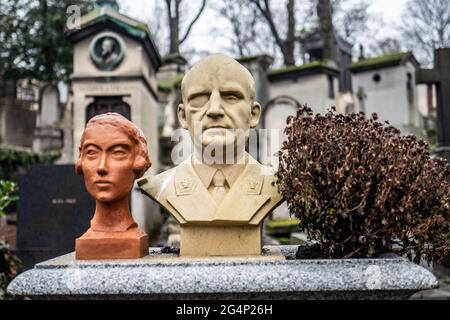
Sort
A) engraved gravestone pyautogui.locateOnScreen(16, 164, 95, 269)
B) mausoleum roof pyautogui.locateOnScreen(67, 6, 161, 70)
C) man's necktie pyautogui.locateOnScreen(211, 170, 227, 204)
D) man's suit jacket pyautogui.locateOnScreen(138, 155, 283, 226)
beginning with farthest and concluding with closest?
1. mausoleum roof pyautogui.locateOnScreen(67, 6, 161, 70)
2. engraved gravestone pyautogui.locateOnScreen(16, 164, 95, 269)
3. man's necktie pyautogui.locateOnScreen(211, 170, 227, 204)
4. man's suit jacket pyautogui.locateOnScreen(138, 155, 283, 226)

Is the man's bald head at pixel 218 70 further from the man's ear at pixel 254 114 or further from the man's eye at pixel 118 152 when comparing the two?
the man's eye at pixel 118 152

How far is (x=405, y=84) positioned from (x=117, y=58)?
24.9 feet

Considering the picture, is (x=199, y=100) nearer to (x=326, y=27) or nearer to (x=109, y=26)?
(x=109, y=26)

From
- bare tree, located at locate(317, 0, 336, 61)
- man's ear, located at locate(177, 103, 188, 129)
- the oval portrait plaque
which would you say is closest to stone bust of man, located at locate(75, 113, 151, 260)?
man's ear, located at locate(177, 103, 188, 129)

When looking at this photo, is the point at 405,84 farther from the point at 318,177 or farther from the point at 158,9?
the point at 158,9

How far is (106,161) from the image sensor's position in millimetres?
2965

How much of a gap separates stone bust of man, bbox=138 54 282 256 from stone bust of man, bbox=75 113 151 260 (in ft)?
0.90

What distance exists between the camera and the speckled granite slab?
7.95 feet

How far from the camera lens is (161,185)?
10.6 feet

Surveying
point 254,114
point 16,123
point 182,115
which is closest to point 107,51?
point 182,115

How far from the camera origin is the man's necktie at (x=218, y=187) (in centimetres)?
315

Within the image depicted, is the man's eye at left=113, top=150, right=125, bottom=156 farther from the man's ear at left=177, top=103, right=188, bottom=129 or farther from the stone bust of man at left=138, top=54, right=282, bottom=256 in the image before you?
the man's ear at left=177, top=103, right=188, bottom=129

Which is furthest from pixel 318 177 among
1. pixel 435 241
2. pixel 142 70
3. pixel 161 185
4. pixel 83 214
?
pixel 142 70
